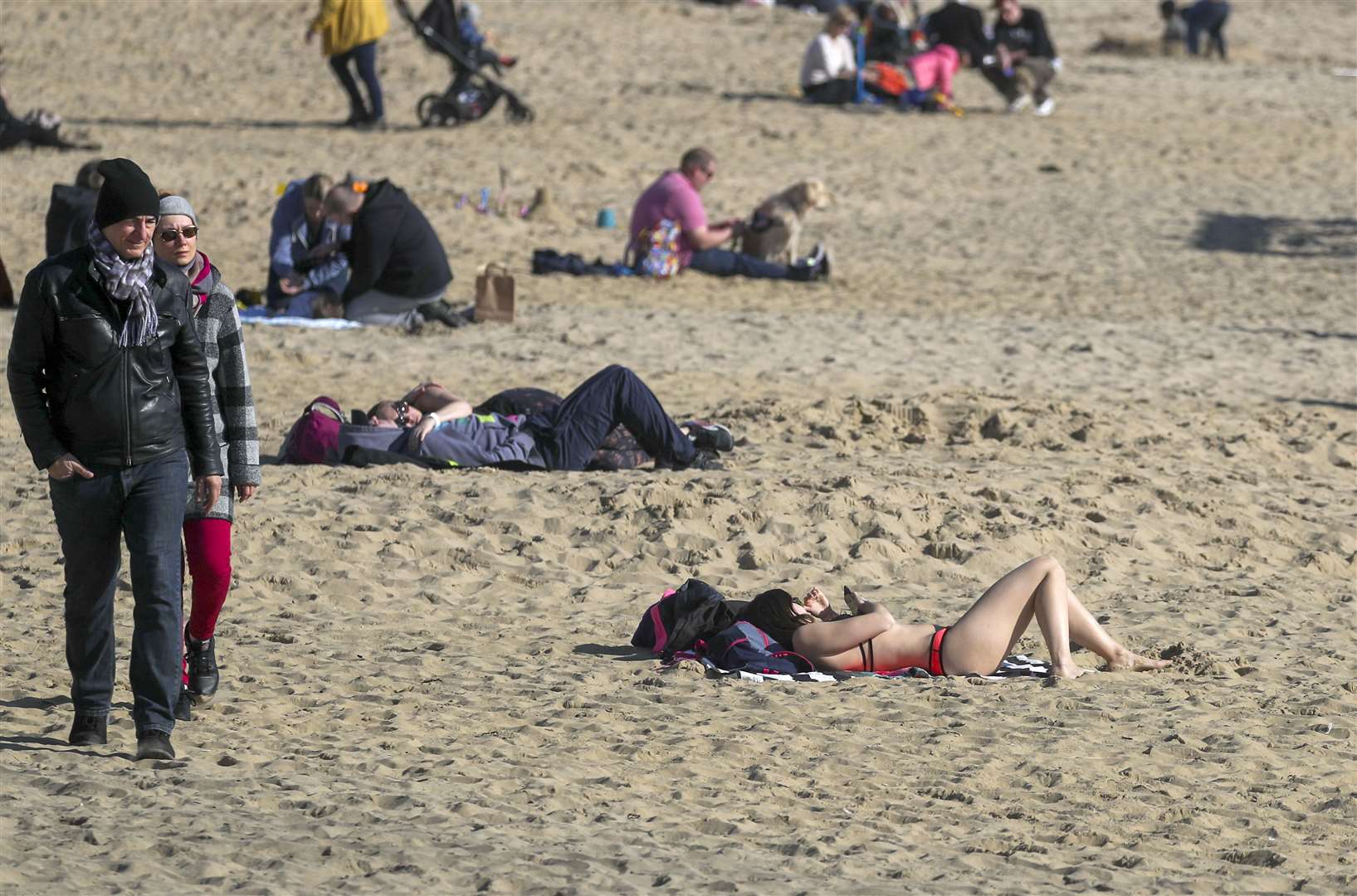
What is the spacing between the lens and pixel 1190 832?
486 cm

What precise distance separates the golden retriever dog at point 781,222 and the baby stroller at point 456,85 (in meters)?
5.30

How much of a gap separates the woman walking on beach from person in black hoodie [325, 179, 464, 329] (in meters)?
6.23

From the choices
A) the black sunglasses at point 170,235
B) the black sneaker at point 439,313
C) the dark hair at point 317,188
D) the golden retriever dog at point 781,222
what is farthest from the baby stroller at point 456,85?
the black sunglasses at point 170,235

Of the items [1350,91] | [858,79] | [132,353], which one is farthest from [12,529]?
[1350,91]

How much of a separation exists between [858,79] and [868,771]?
52.5 feet

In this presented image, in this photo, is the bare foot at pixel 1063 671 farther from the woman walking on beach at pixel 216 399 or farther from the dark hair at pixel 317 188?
the dark hair at pixel 317 188

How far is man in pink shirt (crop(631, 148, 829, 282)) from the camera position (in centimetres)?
1362

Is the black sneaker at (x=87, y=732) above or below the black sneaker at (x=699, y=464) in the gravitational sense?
below

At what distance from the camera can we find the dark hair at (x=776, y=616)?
20.6 feet

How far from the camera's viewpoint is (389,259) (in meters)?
11.9

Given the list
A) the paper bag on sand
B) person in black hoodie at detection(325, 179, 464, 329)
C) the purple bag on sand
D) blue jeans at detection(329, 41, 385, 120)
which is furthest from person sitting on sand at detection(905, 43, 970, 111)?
the purple bag on sand

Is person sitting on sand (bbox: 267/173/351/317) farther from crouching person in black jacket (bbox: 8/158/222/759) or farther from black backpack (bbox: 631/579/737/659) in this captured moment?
crouching person in black jacket (bbox: 8/158/222/759)

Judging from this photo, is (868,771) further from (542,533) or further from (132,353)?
(542,533)

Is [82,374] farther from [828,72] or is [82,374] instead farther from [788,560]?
[828,72]
